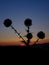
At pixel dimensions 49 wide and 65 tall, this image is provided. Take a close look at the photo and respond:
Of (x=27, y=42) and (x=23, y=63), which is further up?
(x=23, y=63)

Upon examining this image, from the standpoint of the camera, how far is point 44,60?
8859mm

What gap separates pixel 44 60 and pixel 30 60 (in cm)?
77

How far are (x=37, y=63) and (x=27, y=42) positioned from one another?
25.1ft

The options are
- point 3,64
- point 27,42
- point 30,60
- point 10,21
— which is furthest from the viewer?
point 10,21

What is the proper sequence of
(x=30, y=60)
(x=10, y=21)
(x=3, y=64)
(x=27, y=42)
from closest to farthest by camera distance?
(x=3, y=64) → (x=30, y=60) → (x=27, y=42) → (x=10, y=21)

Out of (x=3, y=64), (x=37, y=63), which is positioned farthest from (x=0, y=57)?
(x=37, y=63)

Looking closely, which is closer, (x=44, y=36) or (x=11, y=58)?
(x=11, y=58)

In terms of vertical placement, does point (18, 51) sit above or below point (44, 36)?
above

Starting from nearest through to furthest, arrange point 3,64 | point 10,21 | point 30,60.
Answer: point 3,64 → point 30,60 → point 10,21

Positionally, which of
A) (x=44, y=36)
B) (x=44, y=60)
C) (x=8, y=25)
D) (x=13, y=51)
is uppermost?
(x=13, y=51)

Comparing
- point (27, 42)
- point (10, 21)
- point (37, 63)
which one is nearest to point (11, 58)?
point (37, 63)

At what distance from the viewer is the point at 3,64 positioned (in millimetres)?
7703

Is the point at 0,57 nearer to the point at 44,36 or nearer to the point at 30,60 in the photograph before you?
the point at 30,60

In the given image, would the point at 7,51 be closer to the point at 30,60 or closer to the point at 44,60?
the point at 30,60
